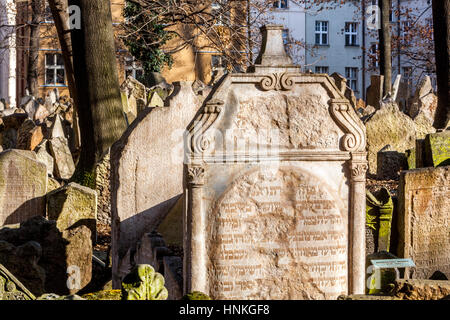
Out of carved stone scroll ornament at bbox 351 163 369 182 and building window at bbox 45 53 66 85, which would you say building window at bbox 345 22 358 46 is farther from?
carved stone scroll ornament at bbox 351 163 369 182

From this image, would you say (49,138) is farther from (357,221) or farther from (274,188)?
(357,221)

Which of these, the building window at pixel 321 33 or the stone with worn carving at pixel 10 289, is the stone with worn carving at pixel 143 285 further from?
the building window at pixel 321 33

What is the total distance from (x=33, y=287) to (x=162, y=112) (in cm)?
218

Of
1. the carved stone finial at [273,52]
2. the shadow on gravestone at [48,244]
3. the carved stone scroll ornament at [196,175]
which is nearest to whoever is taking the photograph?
the carved stone scroll ornament at [196,175]

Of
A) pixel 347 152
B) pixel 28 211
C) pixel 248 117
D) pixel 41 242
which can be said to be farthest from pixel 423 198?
pixel 28 211

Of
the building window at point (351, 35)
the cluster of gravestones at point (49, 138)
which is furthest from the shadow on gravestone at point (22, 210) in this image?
the building window at point (351, 35)

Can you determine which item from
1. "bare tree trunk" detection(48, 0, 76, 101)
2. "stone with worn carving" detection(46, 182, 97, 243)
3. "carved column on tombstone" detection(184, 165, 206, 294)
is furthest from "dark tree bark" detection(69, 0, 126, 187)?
"carved column on tombstone" detection(184, 165, 206, 294)

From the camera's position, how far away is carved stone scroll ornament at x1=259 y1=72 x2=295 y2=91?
18.7 feet

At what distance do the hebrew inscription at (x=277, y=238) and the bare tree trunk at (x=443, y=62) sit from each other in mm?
8168

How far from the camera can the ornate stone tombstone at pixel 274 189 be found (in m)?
5.54

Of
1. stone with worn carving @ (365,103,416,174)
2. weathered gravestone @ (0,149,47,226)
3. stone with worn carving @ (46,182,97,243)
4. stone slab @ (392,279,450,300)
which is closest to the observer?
stone slab @ (392,279,450,300)

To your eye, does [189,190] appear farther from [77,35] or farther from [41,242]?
[77,35]

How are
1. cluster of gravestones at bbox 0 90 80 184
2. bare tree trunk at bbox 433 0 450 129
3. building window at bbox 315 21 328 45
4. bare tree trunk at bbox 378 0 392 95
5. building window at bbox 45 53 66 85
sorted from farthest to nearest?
building window at bbox 315 21 328 45
building window at bbox 45 53 66 85
bare tree trunk at bbox 378 0 392 95
bare tree trunk at bbox 433 0 450 129
cluster of gravestones at bbox 0 90 80 184

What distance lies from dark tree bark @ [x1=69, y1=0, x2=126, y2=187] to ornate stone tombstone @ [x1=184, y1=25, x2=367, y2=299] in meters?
4.71
